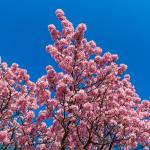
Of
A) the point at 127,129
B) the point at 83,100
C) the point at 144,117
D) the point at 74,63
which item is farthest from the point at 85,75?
the point at 144,117

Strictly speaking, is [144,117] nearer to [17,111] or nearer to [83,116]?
[83,116]

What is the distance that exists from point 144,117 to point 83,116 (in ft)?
17.7

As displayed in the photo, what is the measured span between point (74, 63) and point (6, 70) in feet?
13.4

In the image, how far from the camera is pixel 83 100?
55.5ft

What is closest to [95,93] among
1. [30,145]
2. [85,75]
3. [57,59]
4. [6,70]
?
[85,75]

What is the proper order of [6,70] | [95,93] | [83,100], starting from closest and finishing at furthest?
[83,100] → [95,93] → [6,70]

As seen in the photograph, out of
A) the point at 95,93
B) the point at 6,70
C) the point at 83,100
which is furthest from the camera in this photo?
the point at 6,70

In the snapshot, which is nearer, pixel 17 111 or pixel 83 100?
pixel 83 100

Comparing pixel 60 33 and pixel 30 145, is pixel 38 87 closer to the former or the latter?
pixel 30 145

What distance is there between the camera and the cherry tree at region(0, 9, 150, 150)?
16953mm

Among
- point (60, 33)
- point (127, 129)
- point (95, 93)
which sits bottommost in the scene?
point (127, 129)

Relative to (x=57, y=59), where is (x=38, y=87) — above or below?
below

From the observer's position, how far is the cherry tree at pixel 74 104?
1695 cm

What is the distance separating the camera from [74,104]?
671 inches
